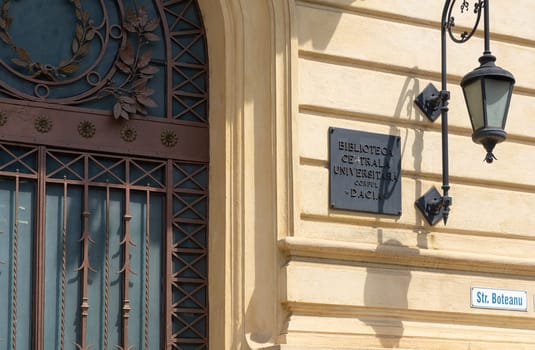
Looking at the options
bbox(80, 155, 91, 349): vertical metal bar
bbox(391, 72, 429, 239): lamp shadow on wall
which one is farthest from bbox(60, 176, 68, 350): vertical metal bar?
bbox(391, 72, 429, 239): lamp shadow on wall

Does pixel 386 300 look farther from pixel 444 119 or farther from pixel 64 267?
pixel 64 267

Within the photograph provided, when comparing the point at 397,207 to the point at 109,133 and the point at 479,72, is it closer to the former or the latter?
the point at 479,72

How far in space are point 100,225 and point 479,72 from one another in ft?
10.4

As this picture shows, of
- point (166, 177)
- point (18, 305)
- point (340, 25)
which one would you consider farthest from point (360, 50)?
point (18, 305)

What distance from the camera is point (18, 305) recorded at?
1011cm

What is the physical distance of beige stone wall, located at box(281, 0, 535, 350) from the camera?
10727mm

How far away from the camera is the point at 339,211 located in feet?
35.9

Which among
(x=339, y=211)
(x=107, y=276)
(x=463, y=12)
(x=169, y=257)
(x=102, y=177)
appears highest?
(x=463, y=12)

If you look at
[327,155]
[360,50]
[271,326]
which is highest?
[360,50]

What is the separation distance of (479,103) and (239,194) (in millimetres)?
2004

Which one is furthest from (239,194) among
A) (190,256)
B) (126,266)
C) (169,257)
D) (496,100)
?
(496,100)

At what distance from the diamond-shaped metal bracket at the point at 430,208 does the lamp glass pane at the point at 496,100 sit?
100 cm

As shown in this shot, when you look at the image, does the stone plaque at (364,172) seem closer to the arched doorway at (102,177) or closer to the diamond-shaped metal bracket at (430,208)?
the diamond-shaped metal bracket at (430,208)

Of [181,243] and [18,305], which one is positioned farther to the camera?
[181,243]
